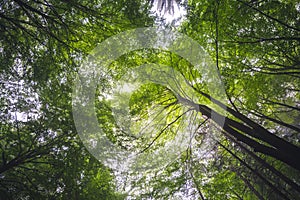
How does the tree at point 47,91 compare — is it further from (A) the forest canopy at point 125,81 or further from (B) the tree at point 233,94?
(B) the tree at point 233,94

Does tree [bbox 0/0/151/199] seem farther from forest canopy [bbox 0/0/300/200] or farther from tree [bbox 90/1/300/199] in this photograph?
tree [bbox 90/1/300/199]

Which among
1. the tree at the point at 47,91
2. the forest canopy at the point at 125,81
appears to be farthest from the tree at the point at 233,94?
the tree at the point at 47,91

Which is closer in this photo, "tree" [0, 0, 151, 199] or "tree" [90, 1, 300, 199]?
"tree" [0, 0, 151, 199]

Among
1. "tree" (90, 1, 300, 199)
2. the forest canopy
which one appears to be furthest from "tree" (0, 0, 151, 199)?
"tree" (90, 1, 300, 199)

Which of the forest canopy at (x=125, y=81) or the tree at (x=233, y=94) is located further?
the tree at (x=233, y=94)

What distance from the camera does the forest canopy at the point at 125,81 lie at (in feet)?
12.7

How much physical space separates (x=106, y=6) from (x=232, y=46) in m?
2.74

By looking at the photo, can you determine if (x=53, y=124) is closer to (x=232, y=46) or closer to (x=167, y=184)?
(x=167, y=184)

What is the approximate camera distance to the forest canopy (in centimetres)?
386

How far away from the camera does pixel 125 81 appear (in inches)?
203

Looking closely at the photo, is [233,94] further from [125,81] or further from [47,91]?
[47,91]

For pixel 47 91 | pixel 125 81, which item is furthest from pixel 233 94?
pixel 47 91

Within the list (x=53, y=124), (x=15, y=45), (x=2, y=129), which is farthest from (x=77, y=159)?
(x=15, y=45)

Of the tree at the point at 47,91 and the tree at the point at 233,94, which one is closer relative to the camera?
the tree at the point at 47,91
